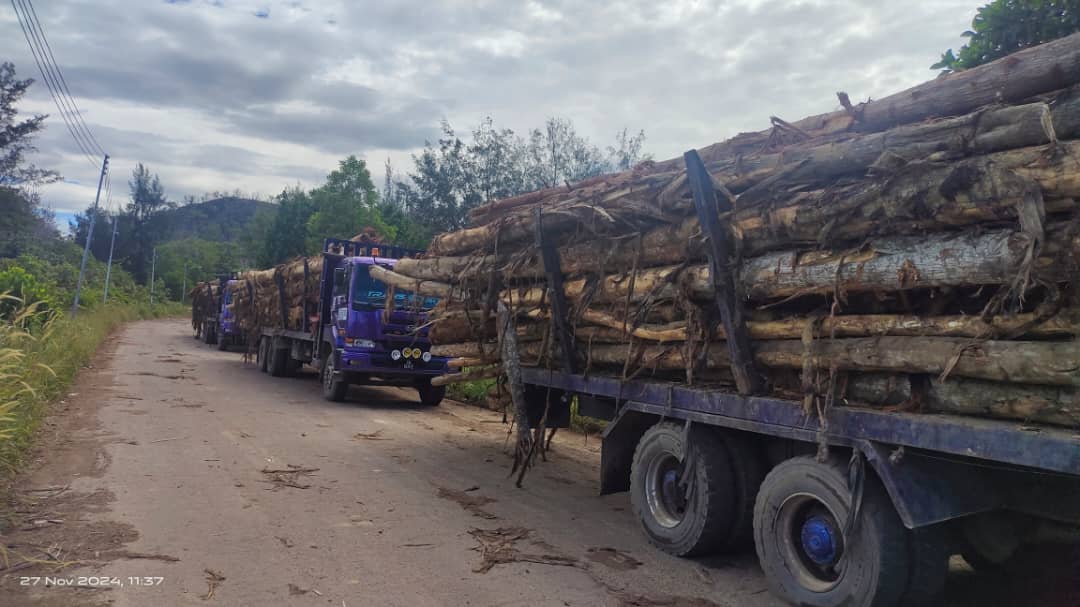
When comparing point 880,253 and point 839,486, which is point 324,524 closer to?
point 839,486

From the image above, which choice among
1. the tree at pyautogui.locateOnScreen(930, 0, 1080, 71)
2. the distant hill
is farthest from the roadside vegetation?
the distant hill

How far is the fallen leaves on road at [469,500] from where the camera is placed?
244 inches

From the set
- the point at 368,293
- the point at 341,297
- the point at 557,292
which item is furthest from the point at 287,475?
the point at 341,297

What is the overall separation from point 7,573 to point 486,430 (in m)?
7.00

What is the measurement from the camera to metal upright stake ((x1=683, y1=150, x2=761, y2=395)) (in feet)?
15.8

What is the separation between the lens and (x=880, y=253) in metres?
4.02

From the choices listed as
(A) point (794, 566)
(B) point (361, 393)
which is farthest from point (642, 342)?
(B) point (361, 393)

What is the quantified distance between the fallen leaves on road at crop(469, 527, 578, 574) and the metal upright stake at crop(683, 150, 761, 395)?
5.63ft

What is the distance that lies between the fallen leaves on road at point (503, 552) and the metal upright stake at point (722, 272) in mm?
1715

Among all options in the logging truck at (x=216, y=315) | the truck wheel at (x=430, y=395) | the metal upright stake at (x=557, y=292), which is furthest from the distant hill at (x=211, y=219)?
the metal upright stake at (x=557, y=292)

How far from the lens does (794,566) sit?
4312mm

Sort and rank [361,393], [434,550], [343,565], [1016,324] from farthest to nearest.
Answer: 1. [361,393]
2. [434,550]
3. [343,565]
4. [1016,324]

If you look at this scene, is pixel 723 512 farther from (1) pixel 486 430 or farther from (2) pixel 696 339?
(1) pixel 486 430

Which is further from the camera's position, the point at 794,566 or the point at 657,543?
the point at 657,543
